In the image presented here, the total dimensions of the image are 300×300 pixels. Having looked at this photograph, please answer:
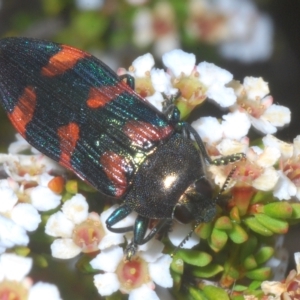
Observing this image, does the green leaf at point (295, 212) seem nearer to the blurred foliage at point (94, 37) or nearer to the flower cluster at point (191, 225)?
the flower cluster at point (191, 225)

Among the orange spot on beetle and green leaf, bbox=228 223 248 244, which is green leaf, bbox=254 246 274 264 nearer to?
green leaf, bbox=228 223 248 244

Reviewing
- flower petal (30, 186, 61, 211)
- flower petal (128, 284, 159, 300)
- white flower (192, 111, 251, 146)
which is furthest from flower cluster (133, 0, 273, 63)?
flower petal (128, 284, 159, 300)

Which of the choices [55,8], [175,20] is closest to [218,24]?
[175,20]

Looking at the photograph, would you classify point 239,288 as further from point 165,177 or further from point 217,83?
point 217,83

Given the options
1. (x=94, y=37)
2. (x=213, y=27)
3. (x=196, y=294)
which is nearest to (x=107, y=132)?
(x=196, y=294)

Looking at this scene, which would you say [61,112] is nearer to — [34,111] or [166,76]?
[34,111]

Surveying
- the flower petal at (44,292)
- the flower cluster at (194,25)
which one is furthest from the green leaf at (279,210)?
the flower cluster at (194,25)
